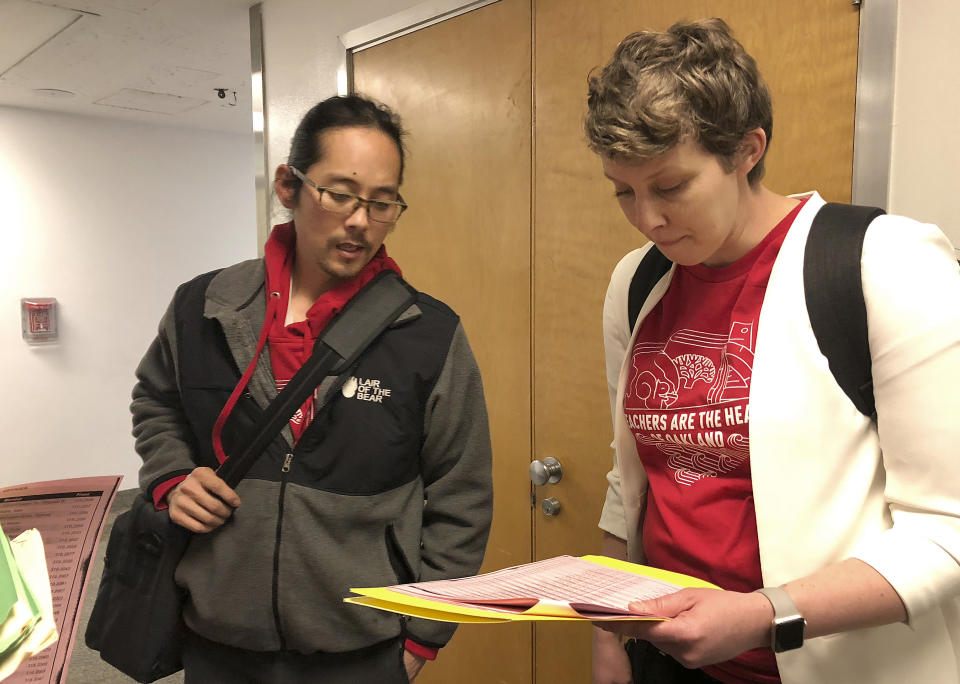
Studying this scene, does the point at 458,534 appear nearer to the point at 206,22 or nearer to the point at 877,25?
the point at 877,25

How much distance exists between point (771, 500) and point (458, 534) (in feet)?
1.95

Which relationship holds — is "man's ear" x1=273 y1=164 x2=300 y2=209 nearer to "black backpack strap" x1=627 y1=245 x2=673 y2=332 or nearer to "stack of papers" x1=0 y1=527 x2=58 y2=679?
"black backpack strap" x1=627 y1=245 x2=673 y2=332

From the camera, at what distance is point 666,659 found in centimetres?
104

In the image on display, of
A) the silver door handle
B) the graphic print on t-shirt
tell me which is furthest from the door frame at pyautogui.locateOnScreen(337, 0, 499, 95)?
the graphic print on t-shirt

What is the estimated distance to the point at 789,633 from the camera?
763 millimetres

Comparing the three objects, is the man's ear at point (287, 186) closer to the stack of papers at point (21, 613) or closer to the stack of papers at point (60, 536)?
the stack of papers at point (60, 536)

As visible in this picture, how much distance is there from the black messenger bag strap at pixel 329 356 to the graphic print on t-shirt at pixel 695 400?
1.47ft

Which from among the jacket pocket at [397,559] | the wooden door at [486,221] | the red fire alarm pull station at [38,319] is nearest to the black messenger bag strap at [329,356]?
the jacket pocket at [397,559]

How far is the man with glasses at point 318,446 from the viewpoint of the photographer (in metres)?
1.15

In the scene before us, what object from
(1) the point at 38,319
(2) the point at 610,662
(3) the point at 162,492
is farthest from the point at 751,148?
(1) the point at 38,319

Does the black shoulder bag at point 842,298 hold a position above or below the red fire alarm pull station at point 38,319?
above

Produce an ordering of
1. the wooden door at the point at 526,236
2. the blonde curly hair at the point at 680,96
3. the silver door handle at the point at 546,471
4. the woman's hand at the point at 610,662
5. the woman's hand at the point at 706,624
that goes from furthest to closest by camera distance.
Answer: the silver door handle at the point at 546,471 → the wooden door at the point at 526,236 → the woman's hand at the point at 610,662 → the blonde curly hair at the point at 680,96 → the woman's hand at the point at 706,624

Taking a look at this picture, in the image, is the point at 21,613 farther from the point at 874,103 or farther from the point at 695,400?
the point at 874,103

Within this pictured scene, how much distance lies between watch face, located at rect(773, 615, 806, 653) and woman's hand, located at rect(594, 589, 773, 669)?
14 mm
